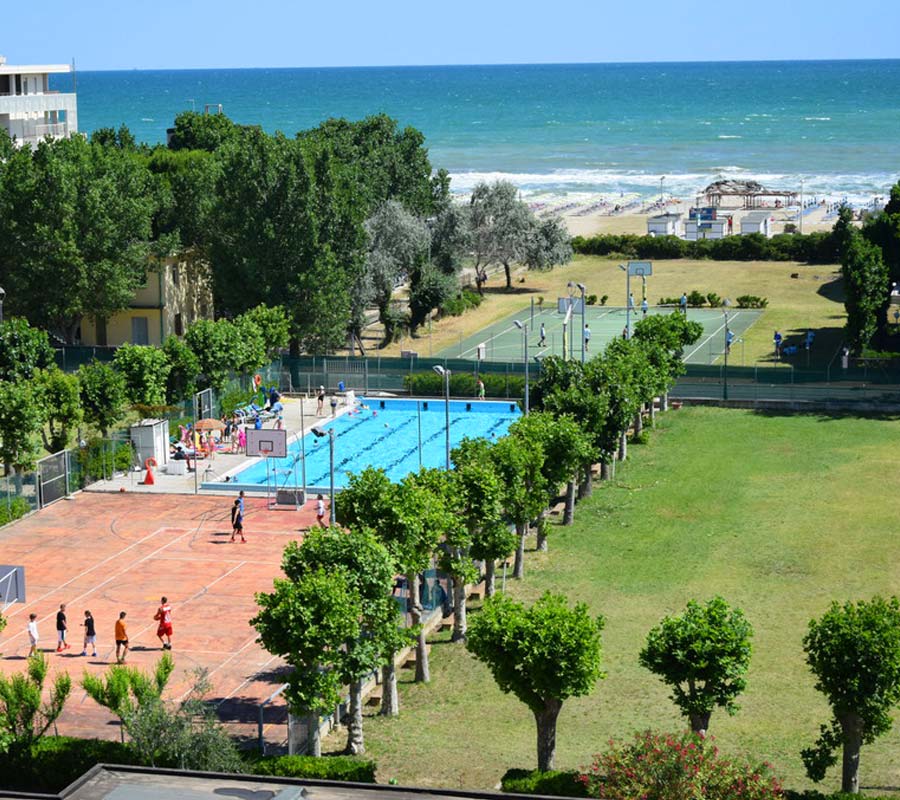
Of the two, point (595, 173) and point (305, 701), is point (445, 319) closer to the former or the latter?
point (305, 701)

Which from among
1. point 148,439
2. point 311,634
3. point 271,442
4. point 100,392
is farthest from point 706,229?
point 311,634

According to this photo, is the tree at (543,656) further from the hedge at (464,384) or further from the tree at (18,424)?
the hedge at (464,384)

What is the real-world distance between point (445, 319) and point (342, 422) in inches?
823

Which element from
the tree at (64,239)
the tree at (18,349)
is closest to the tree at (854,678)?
the tree at (18,349)

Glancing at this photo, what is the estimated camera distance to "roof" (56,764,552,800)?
21.9m

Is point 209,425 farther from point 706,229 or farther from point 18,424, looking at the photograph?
point 706,229

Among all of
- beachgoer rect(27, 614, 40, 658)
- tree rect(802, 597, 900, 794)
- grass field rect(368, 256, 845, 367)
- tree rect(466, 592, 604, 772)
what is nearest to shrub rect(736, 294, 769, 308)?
grass field rect(368, 256, 845, 367)

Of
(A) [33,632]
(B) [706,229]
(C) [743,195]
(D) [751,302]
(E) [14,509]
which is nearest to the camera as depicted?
(A) [33,632]

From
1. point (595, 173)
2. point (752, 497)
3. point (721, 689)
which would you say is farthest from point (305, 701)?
point (595, 173)

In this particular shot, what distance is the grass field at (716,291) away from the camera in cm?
7462

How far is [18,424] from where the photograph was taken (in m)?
49.0

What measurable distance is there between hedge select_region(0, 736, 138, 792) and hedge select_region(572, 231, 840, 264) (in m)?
75.9

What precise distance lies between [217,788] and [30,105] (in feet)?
281

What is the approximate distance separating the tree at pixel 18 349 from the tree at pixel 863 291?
34.0m
